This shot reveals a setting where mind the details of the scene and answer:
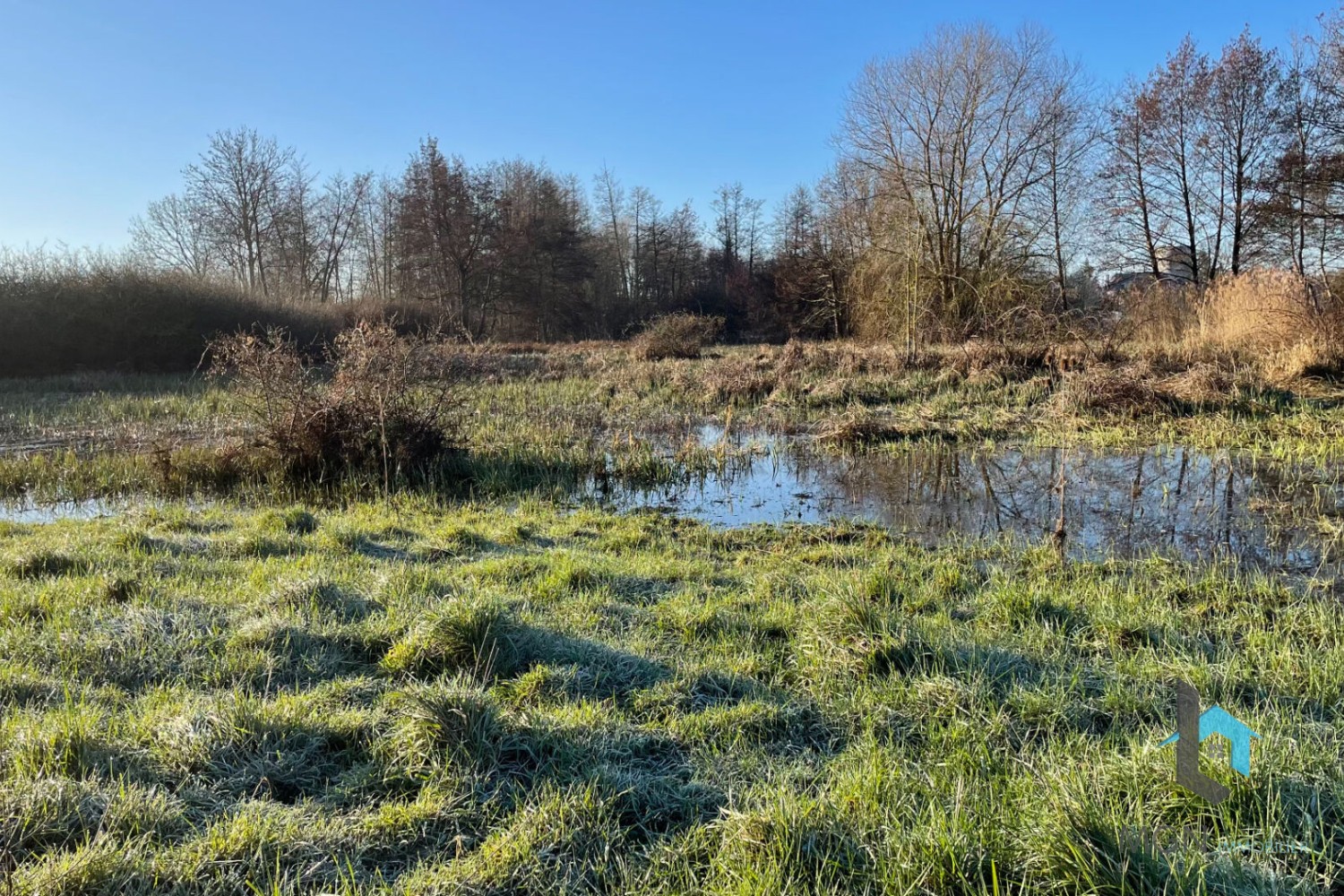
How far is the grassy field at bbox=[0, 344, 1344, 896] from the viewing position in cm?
198

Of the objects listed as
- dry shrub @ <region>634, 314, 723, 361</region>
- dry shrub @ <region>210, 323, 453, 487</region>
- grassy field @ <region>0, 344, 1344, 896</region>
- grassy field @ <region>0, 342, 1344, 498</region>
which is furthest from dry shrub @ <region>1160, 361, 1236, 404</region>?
dry shrub @ <region>634, 314, 723, 361</region>

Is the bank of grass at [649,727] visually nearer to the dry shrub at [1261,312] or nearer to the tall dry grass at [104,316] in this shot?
the dry shrub at [1261,312]

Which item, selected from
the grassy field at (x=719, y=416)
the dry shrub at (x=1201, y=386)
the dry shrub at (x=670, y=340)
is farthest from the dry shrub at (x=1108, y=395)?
the dry shrub at (x=670, y=340)

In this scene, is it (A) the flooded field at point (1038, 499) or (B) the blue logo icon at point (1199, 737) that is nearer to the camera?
(B) the blue logo icon at point (1199, 737)

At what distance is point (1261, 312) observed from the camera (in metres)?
12.9

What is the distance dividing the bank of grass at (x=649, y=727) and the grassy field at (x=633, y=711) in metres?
0.01

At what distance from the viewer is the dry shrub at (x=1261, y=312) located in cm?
1217

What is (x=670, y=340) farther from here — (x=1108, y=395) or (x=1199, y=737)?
(x=1199, y=737)

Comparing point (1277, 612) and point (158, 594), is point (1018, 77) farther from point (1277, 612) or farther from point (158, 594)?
point (158, 594)

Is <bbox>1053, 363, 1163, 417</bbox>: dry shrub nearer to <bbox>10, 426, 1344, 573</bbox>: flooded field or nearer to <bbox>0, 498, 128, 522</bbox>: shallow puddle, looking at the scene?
<bbox>10, 426, 1344, 573</bbox>: flooded field

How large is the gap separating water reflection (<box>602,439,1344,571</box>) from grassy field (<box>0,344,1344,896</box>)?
667 mm

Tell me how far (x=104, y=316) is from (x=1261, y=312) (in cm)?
2884

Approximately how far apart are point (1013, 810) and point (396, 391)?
7.80 meters

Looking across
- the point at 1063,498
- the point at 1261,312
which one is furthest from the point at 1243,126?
the point at 1063,498
